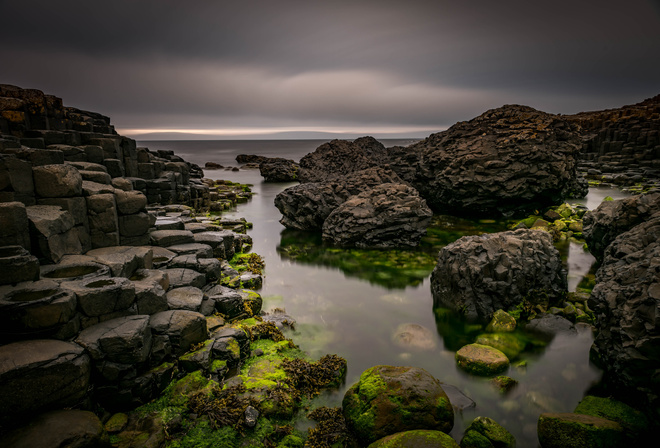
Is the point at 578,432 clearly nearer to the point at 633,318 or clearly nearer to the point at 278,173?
the point at 633,318

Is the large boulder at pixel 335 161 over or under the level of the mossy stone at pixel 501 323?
over

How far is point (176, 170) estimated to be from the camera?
20.0 metres

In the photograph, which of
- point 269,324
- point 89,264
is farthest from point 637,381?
point 89,264

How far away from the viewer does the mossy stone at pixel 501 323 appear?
763cm

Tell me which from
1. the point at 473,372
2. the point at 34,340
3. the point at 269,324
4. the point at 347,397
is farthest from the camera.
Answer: the point at 269,324

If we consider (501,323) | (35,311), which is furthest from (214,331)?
(501,323)

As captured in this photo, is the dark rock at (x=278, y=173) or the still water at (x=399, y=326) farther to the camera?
the dark rock at (x=278, y=173)

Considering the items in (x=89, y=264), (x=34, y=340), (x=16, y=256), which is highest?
(x=16, y=256)

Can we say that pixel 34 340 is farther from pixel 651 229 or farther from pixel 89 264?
pixel 651 229

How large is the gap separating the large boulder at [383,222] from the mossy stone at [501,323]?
592cm

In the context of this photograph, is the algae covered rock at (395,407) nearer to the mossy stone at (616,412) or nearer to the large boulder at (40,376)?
the mossy stone at (616,412)

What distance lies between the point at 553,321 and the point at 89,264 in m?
9.46

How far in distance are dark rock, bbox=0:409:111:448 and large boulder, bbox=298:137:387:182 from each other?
72.9 ft

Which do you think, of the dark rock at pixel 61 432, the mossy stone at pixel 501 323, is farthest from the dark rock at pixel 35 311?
the mossy stone at pixel 501 323
